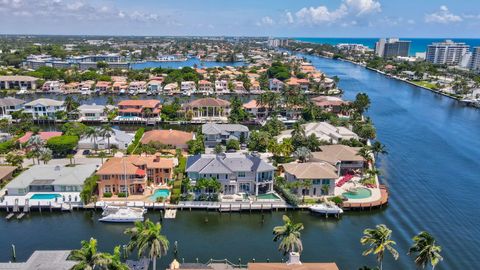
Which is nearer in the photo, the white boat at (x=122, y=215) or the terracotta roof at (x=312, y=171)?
the white boat at (x=122, y=215)

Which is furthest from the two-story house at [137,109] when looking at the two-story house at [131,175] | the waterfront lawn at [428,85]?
the waterfront lawn at [428,85]

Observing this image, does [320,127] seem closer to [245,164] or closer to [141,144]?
[245,164]

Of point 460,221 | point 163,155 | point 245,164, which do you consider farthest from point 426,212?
point 163,155

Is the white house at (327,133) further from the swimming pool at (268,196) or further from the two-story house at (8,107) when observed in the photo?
the two-story house at (8,107)

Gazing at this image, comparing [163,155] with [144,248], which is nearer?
[144,248]

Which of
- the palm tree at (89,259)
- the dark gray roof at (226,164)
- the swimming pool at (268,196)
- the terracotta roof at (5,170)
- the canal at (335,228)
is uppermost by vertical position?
the palm tree at (89,259)

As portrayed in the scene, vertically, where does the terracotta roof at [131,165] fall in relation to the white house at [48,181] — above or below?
above

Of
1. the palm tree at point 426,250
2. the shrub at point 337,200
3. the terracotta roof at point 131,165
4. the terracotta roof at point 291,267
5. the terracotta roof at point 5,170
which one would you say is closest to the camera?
the palm tree at point 426,250

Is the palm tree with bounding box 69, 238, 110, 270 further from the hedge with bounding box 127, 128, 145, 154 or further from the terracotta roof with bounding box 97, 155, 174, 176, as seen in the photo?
the hedge with bounding box 127, 128, 145, 154
